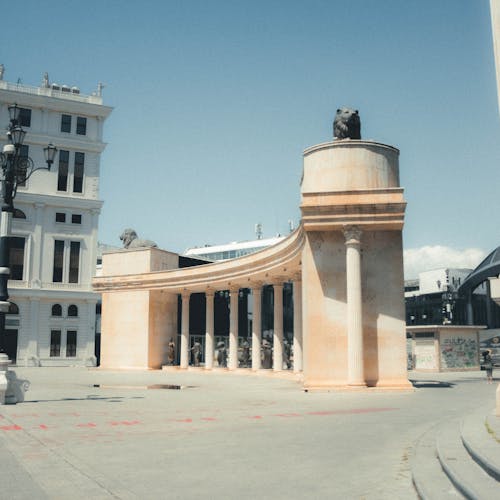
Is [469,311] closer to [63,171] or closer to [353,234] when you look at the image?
[63,171]

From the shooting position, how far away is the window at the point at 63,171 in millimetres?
68750

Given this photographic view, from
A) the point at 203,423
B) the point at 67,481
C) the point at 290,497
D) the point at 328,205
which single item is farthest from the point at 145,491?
the point at 328,205

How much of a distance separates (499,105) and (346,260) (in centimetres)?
1565

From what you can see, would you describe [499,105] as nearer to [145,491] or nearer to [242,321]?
[145,491]

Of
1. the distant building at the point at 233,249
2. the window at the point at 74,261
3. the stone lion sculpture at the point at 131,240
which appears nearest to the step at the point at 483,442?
the stone lion sculpture at the point at 131,240

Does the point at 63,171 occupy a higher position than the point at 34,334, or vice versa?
the point at 63,171

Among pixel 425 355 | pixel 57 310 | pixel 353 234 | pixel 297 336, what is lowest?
pixel 425 355

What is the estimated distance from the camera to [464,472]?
7875mm

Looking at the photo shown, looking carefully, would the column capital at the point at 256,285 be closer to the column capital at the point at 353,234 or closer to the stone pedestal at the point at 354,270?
the stone pedestal at the point at 354,270

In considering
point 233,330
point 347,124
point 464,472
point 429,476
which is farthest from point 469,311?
point 464,472

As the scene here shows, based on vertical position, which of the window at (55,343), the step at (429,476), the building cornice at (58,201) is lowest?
the step at (429,476)

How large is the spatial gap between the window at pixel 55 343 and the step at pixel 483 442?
59.7 meters

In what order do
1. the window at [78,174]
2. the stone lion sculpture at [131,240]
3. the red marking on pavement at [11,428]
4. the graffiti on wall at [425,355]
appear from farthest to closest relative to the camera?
the window at [78,174], the stone lion sculpture at [131,240], the graffiti on wall at [425,355], the red marking on pavement at [11,428]

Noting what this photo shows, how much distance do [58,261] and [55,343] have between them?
901 cm
